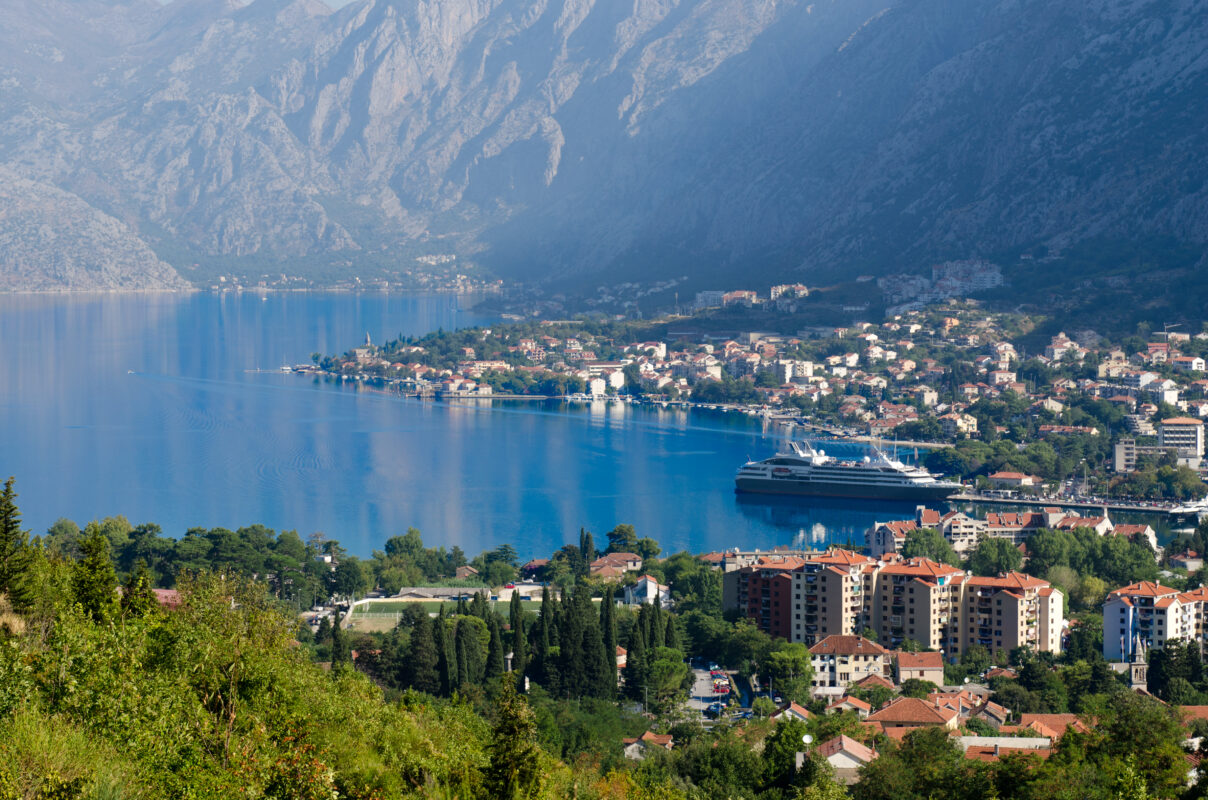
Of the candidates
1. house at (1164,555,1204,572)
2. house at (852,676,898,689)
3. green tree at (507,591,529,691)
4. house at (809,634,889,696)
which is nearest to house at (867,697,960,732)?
house at (852,676,898,689)

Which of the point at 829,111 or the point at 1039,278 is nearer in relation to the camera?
the point at 1039,278

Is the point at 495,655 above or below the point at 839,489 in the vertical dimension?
below

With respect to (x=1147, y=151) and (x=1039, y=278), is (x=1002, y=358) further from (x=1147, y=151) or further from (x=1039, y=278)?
(x=1147, y=151)

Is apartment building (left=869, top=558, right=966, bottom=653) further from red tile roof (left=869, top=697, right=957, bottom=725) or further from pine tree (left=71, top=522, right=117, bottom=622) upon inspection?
pine tree (left=71, top=522, right=117, bottom=622)

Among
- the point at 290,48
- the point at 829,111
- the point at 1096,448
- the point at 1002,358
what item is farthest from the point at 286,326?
the point at 290,48

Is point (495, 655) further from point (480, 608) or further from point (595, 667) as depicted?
point (480, 608)

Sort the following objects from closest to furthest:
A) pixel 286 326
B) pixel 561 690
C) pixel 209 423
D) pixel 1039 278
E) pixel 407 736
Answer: pixel 407 736
pixel 561 690
pixel 209 423
pixel 1039 278
pixel 286 326

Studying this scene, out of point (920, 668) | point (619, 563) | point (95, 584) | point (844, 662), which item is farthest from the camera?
point (619, 563)

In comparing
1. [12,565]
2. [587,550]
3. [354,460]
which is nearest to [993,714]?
[12,565]
